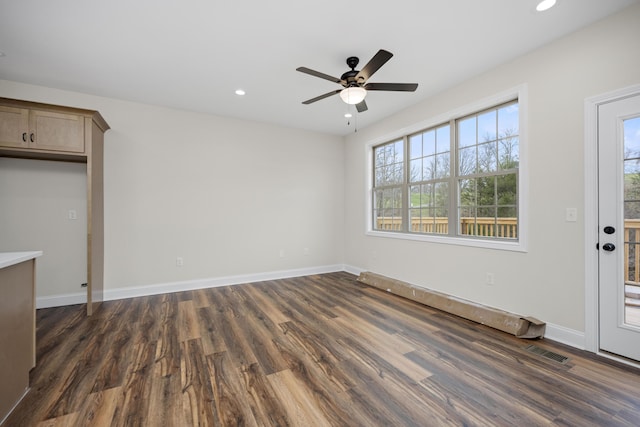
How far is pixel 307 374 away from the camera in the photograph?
6.47ft

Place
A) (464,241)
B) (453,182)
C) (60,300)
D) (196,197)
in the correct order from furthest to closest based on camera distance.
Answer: (196,197) < (453,182) < (60,300) < (464,241)

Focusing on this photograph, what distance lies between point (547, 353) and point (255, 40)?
12.7 feet

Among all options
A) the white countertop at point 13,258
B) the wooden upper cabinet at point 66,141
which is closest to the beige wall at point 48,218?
the wooden upper cabinet at point 66,141

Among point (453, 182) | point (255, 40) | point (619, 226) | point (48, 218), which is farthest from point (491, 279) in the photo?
point (48, 218)

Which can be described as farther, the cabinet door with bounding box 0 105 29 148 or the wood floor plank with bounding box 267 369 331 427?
the cabinet door with bounding box 0 105 29 148

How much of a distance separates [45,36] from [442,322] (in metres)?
4.87

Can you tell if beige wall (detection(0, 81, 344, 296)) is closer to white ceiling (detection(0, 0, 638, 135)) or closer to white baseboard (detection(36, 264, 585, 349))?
white baseboard (detection(36, 264, 585, 349))

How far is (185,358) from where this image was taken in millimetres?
2201

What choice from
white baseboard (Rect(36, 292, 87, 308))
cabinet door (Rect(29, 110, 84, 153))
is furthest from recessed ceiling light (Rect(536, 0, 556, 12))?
white baseboard (Rect(36, 292, 87, 308))

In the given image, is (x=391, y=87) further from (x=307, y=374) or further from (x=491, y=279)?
(x=307, y=374)

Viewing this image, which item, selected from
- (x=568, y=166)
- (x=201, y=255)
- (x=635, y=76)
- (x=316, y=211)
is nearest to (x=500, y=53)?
(x=635, y=76)

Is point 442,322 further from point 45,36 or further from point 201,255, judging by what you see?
point 45,36

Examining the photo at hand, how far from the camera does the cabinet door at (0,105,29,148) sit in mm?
2816

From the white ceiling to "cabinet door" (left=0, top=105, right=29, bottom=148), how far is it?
0.53 meters
